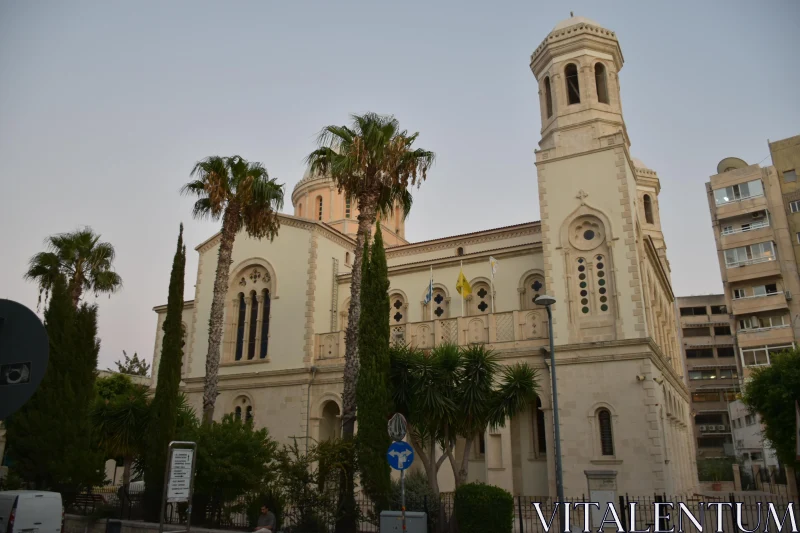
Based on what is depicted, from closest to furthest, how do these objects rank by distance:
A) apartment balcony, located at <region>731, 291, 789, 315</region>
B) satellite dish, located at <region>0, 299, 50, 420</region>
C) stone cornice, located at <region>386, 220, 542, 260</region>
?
satellite dish, located at <region>0, 299, 50, 420</region>
stone cornice, located at <region>386, 220, 542, 260</region>
apartment balcony, located at <region>731, 291, 789, 315</region>

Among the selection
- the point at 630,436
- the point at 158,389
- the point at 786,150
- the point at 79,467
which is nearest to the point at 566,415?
the point at 630,436

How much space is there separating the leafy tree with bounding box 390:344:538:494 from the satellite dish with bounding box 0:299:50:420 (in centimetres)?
1322

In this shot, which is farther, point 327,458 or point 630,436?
point 630,436

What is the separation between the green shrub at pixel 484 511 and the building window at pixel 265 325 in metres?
16.4

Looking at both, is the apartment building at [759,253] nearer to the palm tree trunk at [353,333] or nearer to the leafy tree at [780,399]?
the leafy tree at [780,399]

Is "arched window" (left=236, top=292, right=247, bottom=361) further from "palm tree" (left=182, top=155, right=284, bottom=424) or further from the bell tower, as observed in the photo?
the bell tower

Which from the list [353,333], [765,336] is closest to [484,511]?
[353,333]

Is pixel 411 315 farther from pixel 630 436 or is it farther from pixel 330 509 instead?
pixel 330 509

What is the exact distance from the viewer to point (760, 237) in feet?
167

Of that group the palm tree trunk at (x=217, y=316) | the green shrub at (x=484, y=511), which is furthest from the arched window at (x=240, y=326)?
the green shrub at (x=484, y=511)

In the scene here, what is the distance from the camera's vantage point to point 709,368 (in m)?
64.8

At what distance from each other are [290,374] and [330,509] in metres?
12.4

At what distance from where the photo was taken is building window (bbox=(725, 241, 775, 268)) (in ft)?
164

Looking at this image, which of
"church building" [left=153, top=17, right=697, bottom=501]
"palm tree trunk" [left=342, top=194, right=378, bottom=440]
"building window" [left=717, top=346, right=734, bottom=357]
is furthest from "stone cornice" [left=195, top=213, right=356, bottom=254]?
"building window" [left=717, top=346, right=734, bottom=357]
